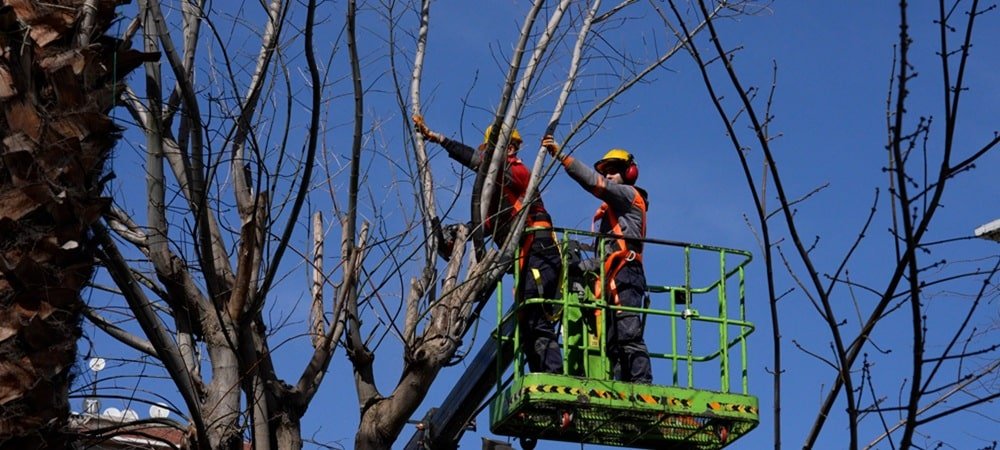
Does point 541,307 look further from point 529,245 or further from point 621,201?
point 621,201

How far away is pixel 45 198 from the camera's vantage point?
7.12 m

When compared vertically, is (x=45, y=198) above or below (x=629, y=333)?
below

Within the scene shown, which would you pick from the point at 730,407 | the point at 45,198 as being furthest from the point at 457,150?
the point at 45,198

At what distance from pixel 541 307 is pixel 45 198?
4.36m

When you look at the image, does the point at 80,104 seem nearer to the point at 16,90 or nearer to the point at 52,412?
the point at 16,90

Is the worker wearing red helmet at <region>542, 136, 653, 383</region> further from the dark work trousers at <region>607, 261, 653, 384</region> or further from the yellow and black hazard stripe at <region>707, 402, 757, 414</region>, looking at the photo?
the yellow and black hazard stripe at <region>707, 402, 757, 414</region>

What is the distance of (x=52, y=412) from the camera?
23.2 ft

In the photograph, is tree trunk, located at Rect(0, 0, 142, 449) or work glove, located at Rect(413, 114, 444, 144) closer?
tree trunk, located at Rect(0, 0, 142, 449)

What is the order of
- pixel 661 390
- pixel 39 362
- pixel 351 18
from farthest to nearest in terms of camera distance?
1. pixel 661 390
2. pixel 351 18
3. pixel 39 362

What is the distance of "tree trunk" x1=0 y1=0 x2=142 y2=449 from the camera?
700cm

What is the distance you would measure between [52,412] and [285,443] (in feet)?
6.52

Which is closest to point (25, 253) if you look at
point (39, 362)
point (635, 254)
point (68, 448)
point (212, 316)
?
point (39, 362)

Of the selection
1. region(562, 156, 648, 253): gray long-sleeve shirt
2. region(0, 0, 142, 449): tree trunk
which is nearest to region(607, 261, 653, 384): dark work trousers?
region(562, 156, 648, 253): gray long-sleeve shirt

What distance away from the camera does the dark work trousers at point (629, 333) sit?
416 inches
